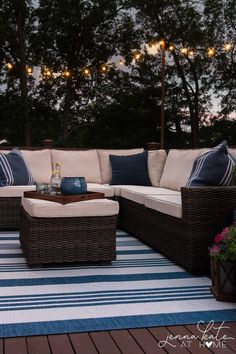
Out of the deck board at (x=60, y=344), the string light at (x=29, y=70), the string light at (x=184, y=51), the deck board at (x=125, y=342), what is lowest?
the deck board at (x=125, y=342)

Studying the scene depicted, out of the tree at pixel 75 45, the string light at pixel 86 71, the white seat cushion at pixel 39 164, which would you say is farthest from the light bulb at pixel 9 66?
the white seat cushion at pixel 39 164

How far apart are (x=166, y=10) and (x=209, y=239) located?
10.2 metres

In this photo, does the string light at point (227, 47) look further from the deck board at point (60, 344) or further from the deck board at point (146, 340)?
the deck board at point (60, 344)

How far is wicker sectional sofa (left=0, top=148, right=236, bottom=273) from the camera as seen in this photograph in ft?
9.66

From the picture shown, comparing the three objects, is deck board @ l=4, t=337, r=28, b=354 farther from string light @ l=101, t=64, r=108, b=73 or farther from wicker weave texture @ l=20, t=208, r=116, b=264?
string light @ l=101, t=64, r=108, b=73

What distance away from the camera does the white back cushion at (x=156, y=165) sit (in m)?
5.02

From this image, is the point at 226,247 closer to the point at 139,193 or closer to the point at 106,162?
the point at 139,193

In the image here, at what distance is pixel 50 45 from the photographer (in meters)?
11.4

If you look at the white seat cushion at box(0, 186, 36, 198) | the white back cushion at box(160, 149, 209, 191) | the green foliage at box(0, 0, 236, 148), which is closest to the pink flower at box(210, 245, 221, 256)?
the white back cushion at box(160, 149, 209, 191)

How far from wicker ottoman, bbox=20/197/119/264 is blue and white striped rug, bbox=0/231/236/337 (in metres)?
0.10

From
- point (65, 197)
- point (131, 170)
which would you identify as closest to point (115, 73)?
point (131, 170)

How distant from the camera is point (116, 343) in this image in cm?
188

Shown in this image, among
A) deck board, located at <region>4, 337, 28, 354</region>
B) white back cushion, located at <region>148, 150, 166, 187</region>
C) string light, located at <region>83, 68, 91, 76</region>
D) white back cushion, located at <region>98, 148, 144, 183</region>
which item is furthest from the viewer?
string light, located at <region>83, 68, 91, 76</region>

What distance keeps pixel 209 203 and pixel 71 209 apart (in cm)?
93
